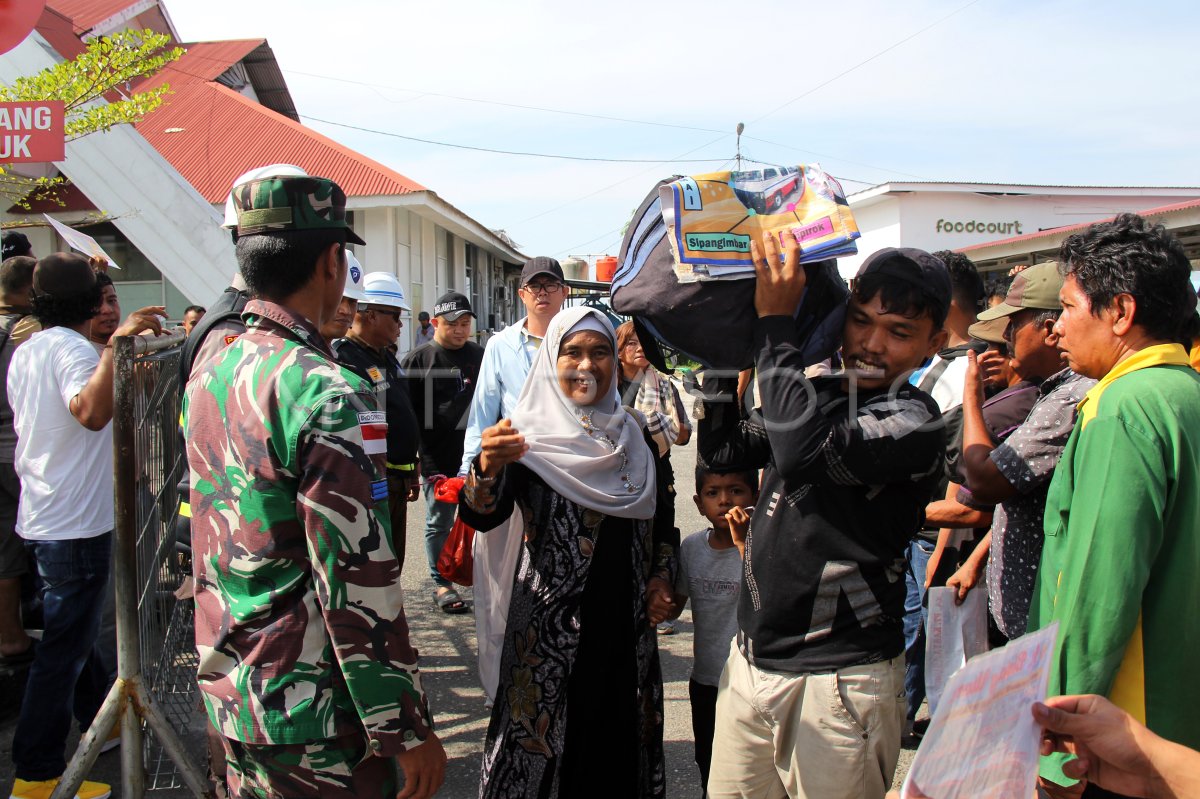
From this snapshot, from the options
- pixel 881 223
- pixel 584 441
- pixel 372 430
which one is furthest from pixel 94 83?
pixel 881 223

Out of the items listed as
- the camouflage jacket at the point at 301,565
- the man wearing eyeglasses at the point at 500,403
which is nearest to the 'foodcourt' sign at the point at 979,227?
the man wearing eyeglasses at the point at 500,403

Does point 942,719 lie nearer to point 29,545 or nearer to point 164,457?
point 164,457

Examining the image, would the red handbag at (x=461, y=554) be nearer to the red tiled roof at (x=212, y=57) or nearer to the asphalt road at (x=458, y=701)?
the asphalt road at (x=458, y=701)

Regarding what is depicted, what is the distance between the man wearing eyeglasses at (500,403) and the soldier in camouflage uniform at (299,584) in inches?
37.5

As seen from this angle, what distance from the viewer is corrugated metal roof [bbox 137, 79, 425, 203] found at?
1659 cm

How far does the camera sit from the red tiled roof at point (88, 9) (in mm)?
16828

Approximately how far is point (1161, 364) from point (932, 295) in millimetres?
483

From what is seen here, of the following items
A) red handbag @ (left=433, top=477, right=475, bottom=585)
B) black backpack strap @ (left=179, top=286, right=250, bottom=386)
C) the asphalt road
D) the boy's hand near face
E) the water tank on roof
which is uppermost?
the water tank on roof

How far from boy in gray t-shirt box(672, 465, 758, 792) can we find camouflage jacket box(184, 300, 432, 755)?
1381 mm

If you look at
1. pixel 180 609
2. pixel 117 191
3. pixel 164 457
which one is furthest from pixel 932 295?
pixel 117 191

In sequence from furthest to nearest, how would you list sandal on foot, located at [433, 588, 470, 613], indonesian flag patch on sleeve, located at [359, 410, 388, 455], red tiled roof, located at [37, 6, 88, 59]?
1. red tiled roof, located at [37, 6, 88, 59]
2. sandal on foot, located at [433, 588, 470, 613]
3. indonesian flag patch on sleeve, located at [359, 410, 388, 455]

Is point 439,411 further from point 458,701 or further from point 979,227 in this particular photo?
point 979,227

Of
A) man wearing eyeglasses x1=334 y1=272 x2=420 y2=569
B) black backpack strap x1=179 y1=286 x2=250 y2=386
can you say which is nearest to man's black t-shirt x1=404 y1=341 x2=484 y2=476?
man wearing eyeglasses x1=334 y1=272 x2=420 y2=569

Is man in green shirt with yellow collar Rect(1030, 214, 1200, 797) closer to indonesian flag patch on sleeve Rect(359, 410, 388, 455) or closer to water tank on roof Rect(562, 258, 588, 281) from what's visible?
indonesian flag patch on sleeve Rect(359, 410, 388, 455)
